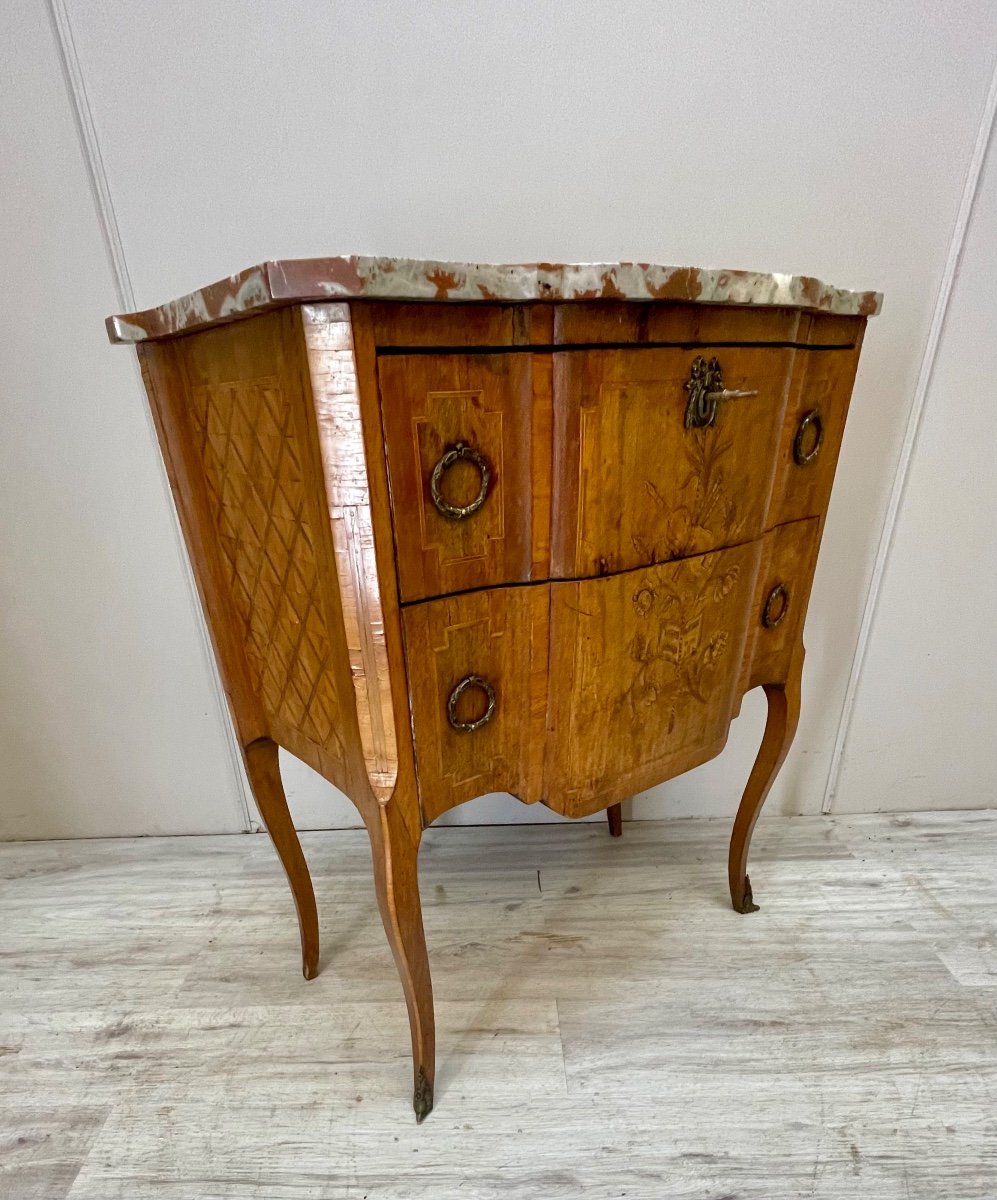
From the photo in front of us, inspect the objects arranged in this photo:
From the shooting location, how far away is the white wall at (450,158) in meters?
1.01

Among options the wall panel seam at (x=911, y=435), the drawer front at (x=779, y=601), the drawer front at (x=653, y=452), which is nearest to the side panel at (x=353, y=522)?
the drawer front at (x=653, y=452)

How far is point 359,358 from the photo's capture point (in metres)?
0.53

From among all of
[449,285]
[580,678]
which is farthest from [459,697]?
[449,285]

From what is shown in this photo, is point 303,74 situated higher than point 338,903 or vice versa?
point 303,74

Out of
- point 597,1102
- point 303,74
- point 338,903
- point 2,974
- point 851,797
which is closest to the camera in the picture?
point 597,1102

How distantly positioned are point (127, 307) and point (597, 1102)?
1.51 m

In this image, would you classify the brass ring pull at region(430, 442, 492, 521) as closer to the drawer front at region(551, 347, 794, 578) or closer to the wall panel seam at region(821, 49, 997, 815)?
the drawer front at region(551, 347, 794, 578)

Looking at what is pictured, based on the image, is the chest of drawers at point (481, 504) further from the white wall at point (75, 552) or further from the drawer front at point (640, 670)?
the white wall at point (75, 552)

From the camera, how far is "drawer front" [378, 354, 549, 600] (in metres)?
0.58

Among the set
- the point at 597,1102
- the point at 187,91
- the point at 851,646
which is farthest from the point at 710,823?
the point at 187,91

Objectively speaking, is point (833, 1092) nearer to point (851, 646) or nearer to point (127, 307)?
point (851, 646)

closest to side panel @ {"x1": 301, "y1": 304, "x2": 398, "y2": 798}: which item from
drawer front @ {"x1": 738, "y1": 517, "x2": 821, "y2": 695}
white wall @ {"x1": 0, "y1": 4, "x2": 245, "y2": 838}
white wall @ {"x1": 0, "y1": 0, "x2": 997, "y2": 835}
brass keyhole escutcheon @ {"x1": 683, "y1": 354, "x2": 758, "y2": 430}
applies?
brass keyhole escutcheon @ {"x1": 683, "y1": 354, "x2": 758, "y2": 430}

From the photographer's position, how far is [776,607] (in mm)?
976

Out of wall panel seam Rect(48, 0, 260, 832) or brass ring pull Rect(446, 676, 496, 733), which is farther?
wall panel seam Rect(48, 0, 260, 832)
